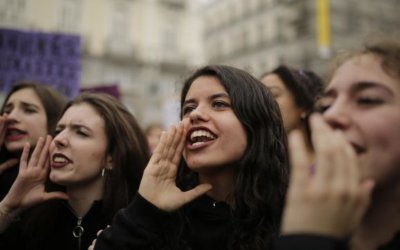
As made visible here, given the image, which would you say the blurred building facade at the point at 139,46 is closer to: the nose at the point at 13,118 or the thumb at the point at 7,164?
the nose at the point at 13,118

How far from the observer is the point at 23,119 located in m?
3.55

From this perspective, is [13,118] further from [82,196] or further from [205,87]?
[205,87]

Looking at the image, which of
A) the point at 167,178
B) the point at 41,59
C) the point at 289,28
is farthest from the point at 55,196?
the point at 289,28

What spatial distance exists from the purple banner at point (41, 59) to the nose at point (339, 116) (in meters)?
4.49

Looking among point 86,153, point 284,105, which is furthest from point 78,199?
point 284,105

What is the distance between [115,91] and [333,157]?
4341 mm

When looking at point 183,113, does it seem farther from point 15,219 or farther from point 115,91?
point 115,91

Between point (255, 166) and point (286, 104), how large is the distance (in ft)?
4.40

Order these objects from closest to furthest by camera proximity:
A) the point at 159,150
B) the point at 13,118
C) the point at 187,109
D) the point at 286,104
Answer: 1. the point at 159,150
2. the point at 187,109
3. the point at 13,118
4. the point at 286,104

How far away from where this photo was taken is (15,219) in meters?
2.88

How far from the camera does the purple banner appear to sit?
17.2 ft

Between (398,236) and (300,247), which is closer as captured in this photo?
(300,247)

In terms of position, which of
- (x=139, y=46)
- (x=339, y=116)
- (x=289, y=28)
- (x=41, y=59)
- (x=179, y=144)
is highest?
(x=289, y=28)

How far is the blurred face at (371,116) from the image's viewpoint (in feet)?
4.80
